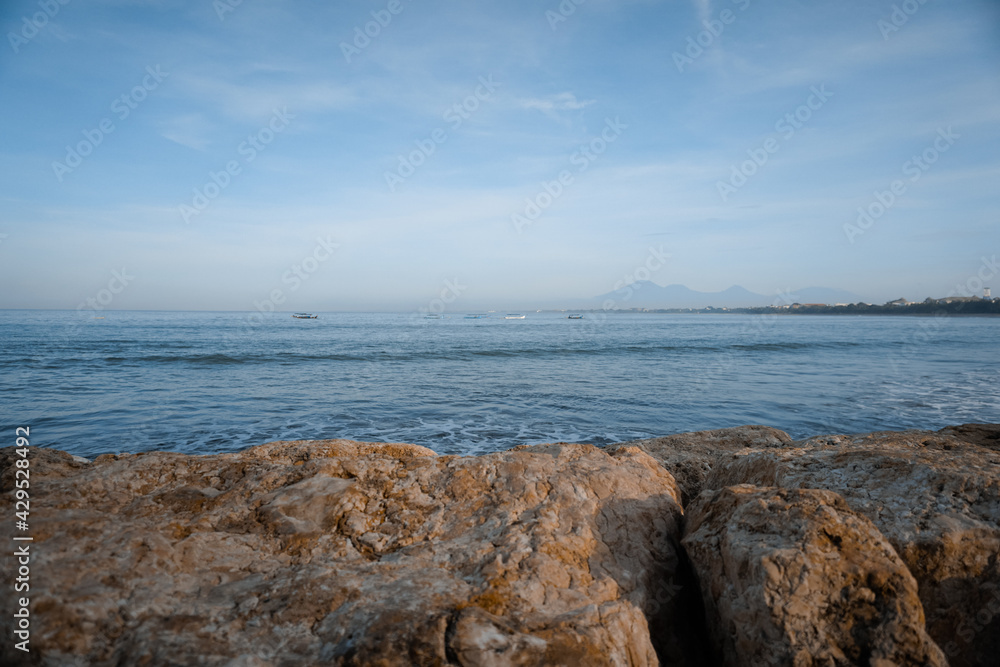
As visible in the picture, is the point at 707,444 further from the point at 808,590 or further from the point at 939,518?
the point at 808,590

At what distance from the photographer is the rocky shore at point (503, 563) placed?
184 centimetres

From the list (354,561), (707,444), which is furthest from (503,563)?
(707,444)

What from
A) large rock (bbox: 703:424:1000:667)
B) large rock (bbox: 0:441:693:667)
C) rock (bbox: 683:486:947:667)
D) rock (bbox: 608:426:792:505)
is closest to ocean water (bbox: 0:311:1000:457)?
rock (bbox: 608:426:792:505)

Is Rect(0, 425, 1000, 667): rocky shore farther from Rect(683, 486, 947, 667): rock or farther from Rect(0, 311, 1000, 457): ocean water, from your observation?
Rect(0, 311, 1000, 457): ocean water

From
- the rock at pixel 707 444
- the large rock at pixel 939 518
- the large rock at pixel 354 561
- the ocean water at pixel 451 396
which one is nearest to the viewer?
the large rock at pixel 354 561

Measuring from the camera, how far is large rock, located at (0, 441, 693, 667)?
71.1 inches

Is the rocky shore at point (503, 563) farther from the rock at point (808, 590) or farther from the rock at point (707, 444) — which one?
the rock at point (707, 444)

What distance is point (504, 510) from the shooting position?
2.73 meters

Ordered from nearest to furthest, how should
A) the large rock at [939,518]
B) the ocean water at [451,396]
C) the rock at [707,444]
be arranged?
the large rock at [939,518] < the rock at [707,444] < the ocean water at [451,396]

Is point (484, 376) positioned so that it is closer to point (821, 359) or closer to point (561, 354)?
point (561, 354)

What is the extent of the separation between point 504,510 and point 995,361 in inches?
1168

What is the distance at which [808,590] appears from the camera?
2.00 m

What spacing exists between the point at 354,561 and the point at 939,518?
3.02m

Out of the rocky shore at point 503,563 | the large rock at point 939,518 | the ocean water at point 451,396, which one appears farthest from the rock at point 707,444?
the ocean water at point 451,396
